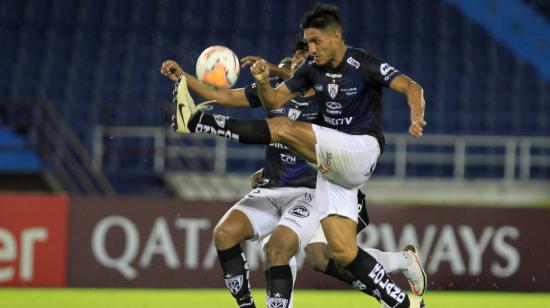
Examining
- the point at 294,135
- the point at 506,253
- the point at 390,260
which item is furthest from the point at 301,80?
the point at 506,253

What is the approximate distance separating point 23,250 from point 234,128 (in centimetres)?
500

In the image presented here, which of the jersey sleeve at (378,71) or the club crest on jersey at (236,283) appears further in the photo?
the club crest on jersey at (236,283)

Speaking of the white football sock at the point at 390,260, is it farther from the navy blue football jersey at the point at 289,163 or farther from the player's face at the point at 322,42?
the player's face at the point at 322,42

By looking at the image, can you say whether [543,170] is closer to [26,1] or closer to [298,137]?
[26,1]

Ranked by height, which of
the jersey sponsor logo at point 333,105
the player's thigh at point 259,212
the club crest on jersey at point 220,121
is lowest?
the player's thigh at point 259,212

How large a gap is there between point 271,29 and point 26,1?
3636 mm

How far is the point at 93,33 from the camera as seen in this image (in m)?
15.8

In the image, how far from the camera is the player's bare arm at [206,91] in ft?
22.8

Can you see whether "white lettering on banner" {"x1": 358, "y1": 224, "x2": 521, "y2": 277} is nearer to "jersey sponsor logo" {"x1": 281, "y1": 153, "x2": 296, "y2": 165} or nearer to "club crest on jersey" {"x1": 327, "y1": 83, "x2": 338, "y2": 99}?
"jersey sponsor logo" {"x1": 281, "y1": 153, "x2": 296, "y2": 165}

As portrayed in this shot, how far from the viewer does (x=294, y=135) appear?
6.22 m

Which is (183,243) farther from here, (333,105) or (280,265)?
(333,105)

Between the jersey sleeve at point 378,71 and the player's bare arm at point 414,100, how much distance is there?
51mm

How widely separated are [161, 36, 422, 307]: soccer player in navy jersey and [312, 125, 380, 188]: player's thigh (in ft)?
1.91

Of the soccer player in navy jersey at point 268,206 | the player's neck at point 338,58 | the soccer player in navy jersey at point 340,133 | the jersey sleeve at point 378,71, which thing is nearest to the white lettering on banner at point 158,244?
the soccer player in navy jersey at point 268,206
